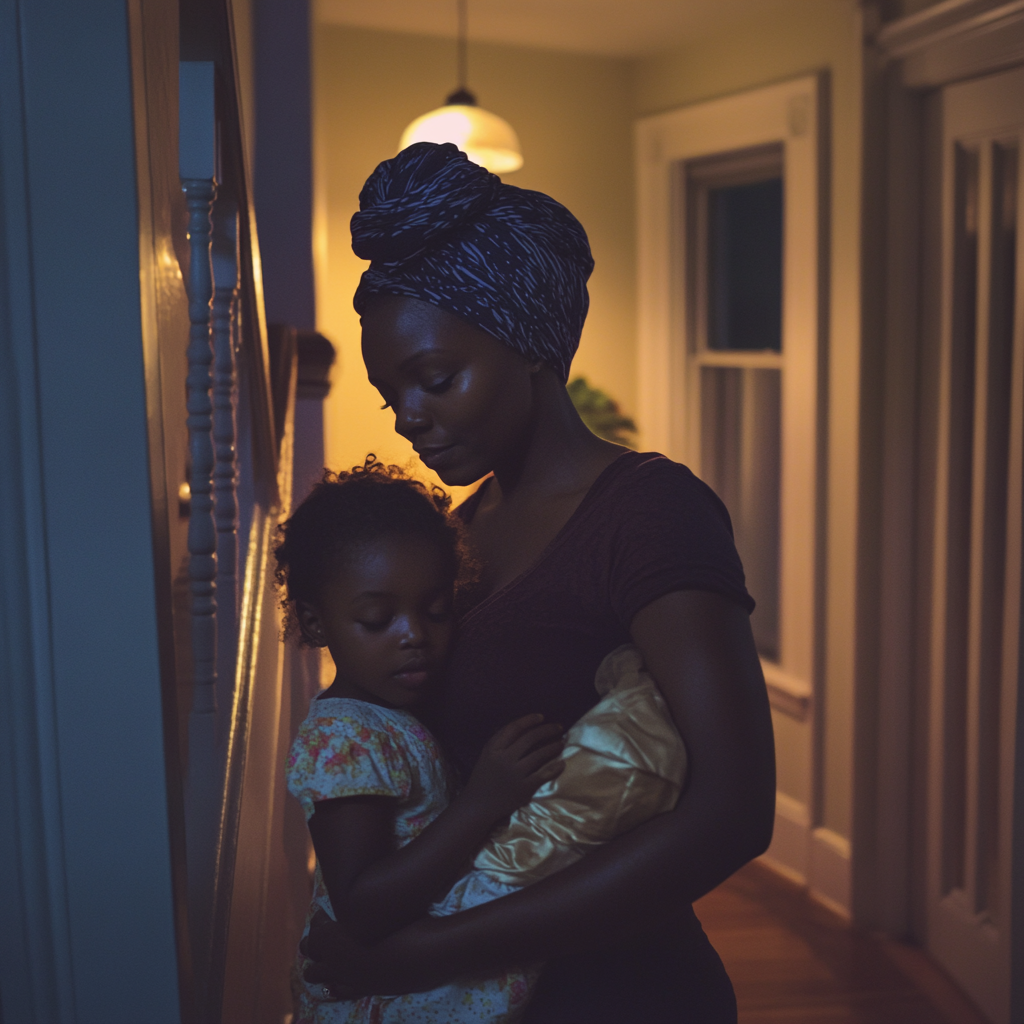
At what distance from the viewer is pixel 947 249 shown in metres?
2.99

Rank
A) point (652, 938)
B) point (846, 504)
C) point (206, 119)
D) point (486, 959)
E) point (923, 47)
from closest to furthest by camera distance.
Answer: point (486, 959)
point (652, 938)
point (206, 119)
point (923, 47)
point (846, 504)

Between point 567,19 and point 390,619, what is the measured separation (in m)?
3.76

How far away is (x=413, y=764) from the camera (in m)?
1.05

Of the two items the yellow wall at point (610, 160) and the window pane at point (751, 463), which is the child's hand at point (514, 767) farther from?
the window pane at point (751, 463)

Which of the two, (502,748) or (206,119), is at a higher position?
(206,119)

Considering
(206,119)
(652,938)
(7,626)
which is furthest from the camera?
(206,119)

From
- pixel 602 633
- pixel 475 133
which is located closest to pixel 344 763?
pixel 602 633

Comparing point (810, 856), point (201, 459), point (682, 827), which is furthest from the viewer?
point (810, 856)

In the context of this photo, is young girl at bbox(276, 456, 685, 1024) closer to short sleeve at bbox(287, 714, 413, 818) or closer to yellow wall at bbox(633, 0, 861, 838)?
short sleeve at bbox(287, 714, 413, 818)

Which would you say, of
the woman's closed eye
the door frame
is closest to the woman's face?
the woman's closed eye

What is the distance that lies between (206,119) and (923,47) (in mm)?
2352

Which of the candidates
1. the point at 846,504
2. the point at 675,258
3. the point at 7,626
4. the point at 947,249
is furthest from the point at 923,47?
the point at 7,626

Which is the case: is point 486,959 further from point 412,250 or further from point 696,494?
point 412,250

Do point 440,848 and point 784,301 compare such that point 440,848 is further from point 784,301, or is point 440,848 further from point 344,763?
point 784,301
